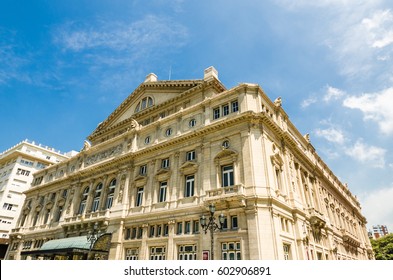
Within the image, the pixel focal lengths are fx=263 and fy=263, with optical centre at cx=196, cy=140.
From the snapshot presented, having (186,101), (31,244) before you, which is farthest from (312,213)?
(31,244)

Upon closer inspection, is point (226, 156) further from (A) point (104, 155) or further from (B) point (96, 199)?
(A) point (104, 155)

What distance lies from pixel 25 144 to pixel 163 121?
5219 cm

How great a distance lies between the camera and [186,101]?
3319 centimetres

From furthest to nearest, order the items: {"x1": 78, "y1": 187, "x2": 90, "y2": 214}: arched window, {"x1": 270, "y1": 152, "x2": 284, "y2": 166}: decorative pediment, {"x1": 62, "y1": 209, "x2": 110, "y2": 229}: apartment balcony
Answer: {"x1": 78, "y1": 187, "x2": 90, "y2": 214}: arched window < {"x1": 62, "y1": 209, "x2": 110, "y2": 229}: apartment balcony < {"x1": 270, "y1": 152, "x2": 284, "y2": 166}: decorative pediment

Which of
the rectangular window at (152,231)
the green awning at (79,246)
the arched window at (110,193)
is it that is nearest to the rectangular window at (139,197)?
the rectangular window at (152,231)

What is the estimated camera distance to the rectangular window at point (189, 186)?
25.4 m

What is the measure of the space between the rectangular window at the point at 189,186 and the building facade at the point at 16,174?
160 ft

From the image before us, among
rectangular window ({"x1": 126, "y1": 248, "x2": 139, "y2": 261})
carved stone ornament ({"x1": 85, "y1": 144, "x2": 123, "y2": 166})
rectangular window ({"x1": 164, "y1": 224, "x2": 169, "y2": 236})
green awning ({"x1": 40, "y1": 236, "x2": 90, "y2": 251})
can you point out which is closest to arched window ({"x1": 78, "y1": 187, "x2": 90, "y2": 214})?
carved stone ornament ({"x1": 85, "y1": 144, "x2": 123, "y2": 166})

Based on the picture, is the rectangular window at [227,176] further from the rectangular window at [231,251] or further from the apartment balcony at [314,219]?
the apartment balcony at [314,219]

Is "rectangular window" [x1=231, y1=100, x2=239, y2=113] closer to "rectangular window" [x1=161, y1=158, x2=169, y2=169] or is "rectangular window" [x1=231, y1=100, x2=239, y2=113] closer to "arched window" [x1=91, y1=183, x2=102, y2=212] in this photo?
"rectangular window" [x1=161, y1=158, x2=169, y2=169]

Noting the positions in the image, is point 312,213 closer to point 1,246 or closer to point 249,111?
point 249,111

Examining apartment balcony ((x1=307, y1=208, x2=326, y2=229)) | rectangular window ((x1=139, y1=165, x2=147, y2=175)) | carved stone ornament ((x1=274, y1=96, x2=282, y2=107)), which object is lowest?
apartment balcony ((x1=307, y1=208, x2=326, y2=229))

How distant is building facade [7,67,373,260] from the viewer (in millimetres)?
21422

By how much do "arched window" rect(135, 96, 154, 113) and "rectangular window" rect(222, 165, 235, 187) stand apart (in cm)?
1802
